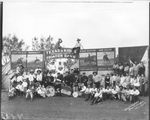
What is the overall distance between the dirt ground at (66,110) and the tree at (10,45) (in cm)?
217

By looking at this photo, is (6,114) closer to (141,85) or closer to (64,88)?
(64,88)

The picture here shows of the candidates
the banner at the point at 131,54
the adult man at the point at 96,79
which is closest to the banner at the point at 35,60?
the adult man at the point at 96,79

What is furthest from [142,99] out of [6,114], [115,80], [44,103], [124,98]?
[6,114]

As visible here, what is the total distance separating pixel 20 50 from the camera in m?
14.0

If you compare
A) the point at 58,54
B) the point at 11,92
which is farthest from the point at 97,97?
the point at 11,92

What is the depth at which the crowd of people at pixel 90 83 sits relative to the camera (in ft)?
45.0

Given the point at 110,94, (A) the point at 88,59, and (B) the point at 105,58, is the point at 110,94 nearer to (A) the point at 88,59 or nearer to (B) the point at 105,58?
(B) the point at 105,58

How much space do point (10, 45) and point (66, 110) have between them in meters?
4.80

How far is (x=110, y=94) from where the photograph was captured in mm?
13734

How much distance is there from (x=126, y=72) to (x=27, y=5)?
6.97m

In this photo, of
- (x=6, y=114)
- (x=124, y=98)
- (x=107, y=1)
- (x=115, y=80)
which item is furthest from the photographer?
(x=115, y=80)

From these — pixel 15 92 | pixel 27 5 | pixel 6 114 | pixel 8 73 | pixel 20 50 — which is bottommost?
pixel 6 114

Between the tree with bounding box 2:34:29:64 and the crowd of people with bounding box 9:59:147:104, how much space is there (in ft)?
3.18

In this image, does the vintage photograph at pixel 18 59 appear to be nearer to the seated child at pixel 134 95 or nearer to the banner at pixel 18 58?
the banner at pixel 18 58
